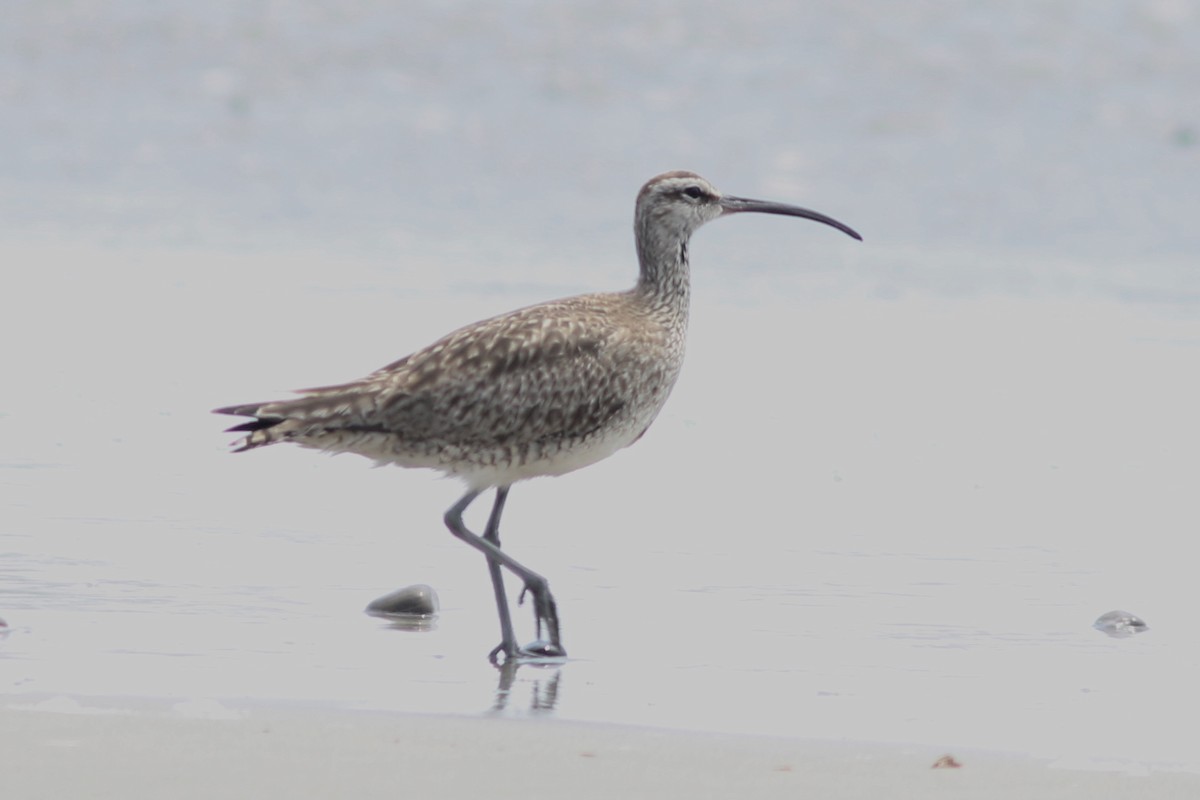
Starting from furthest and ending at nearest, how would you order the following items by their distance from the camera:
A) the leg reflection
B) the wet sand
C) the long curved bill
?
1. the long curved bill
2. the leg reflection
3. the wet sand

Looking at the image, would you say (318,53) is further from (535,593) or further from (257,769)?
(257,769)

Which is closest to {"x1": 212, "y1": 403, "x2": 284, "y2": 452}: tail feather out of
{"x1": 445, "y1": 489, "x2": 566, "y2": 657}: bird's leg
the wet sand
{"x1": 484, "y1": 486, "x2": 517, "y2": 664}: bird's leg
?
{"x1": 445, "y1": 489, "x2": 566, "y2": 657}: bird's leg

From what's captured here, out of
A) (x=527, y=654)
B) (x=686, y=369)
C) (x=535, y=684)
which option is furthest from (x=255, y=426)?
(x=686, y=369)

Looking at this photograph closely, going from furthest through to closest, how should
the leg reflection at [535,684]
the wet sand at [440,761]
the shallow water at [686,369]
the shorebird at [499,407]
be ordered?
the shorebird at [499,407] → the shallow water at [686,369] → the leg reflection at [535,684] → the wet sand at [440,761]

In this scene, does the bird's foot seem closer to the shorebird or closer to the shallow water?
the shallow water

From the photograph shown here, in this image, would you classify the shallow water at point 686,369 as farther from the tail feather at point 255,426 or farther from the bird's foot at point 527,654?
the tail feather at point 255,426

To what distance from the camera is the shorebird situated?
7.03 m

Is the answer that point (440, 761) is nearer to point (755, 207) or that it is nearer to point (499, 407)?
point (499, 407)

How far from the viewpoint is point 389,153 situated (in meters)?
18.2

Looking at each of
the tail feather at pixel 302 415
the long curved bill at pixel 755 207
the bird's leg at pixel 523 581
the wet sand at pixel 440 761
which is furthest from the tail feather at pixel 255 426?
the long curved bill at pixel 755 207

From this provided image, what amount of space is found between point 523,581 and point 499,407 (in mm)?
578

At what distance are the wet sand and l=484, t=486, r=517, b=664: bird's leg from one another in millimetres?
822

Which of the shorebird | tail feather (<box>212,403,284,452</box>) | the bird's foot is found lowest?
the bird's foot

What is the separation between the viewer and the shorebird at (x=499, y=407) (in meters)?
7.03
